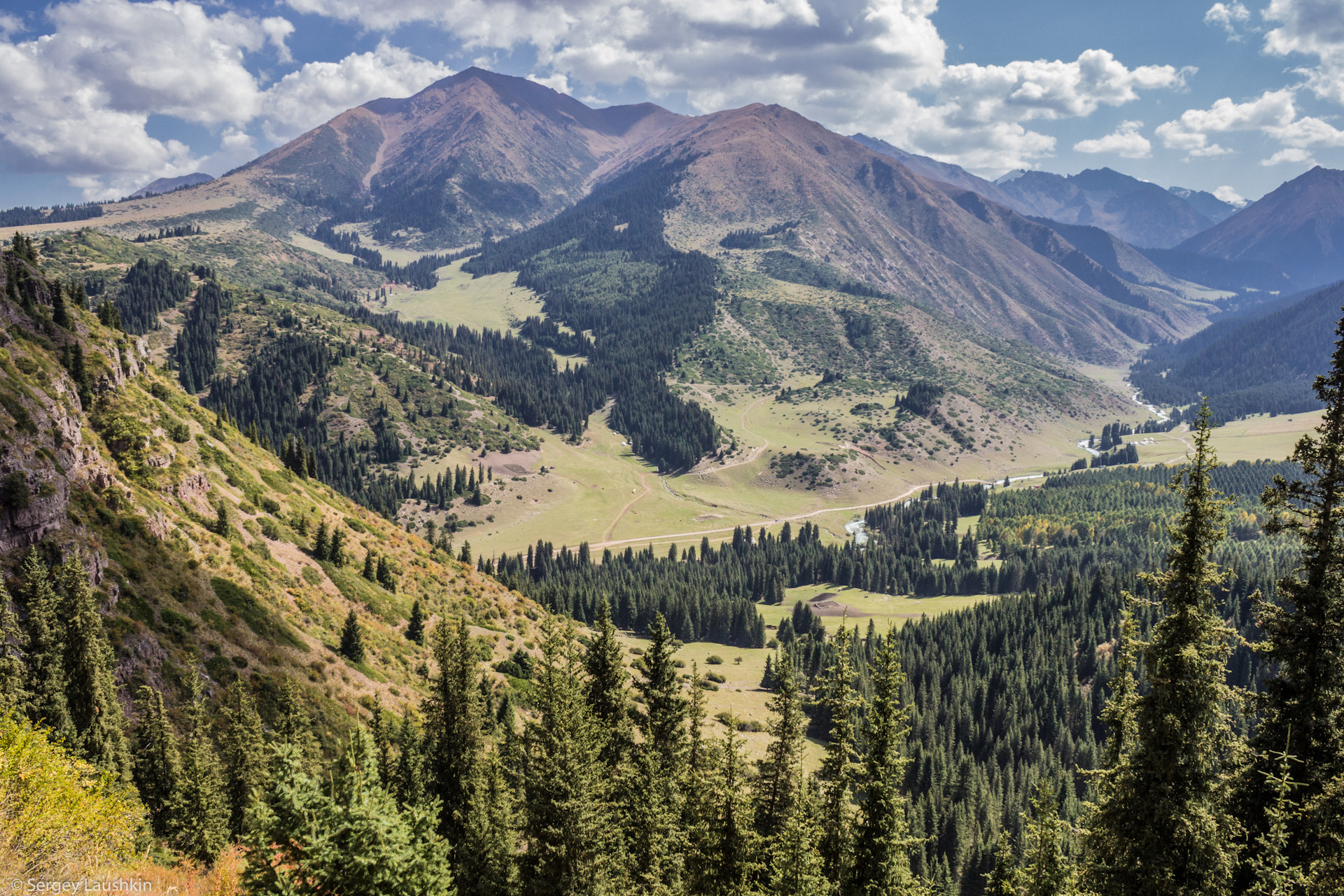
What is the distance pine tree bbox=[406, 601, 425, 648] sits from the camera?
86.2 meters

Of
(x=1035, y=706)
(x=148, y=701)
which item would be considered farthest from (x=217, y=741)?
(x=1035, y=706)

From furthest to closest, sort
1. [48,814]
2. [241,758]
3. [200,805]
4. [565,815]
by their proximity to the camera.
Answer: [241,758]
[200,805]
[565,815]
[48,814]

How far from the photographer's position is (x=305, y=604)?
75.8 meters

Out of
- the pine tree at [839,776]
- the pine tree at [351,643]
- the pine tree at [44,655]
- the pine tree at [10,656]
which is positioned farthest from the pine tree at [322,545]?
the pine tree at [839,776]

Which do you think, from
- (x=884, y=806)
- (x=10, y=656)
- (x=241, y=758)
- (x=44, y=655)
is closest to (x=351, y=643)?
(x=241, y=758)

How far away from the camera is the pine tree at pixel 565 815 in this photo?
32.3m

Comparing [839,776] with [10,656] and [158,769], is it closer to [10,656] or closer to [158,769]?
[158,769]

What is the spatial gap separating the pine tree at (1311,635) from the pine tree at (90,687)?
59.4 metres

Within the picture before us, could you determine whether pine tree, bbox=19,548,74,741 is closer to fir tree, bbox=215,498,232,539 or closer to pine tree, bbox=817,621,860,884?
fir tree, bbox=215,498,232,539

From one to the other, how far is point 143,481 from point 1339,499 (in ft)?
292

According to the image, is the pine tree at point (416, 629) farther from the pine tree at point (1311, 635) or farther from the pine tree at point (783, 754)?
the pine tree at point (1311, 635)

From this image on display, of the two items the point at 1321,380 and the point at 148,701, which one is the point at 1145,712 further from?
the point at 148,701

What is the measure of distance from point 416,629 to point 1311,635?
274 feet

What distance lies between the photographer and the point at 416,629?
86.7 m
